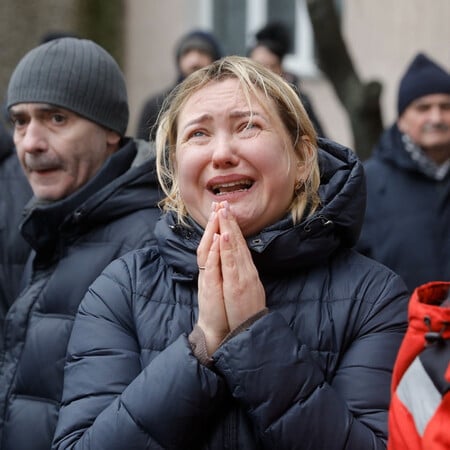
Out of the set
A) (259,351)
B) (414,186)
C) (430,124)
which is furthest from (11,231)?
(430,124)

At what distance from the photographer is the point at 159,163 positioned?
309cm

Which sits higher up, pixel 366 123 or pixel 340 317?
pixel 340 317

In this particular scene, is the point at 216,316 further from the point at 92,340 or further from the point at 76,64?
the point at 76,64

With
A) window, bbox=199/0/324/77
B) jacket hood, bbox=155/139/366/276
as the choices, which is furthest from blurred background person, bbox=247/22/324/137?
jacket hood, bbox=155/139/366/276

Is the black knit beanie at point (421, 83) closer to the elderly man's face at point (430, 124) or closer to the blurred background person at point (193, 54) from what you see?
the elderly man's face at point (430, 124)

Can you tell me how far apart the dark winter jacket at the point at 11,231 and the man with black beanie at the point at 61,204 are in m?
0.21

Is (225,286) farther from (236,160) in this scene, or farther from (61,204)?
(61,204)

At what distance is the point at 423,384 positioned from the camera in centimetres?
216

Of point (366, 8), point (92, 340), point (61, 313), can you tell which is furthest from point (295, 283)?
point (366, 8)

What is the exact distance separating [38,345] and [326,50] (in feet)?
13.6

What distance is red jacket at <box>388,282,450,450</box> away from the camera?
210 centimetres

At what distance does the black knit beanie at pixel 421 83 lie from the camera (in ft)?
19.0

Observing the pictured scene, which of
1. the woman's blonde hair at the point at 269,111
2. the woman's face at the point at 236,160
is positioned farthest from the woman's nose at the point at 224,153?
the woman's blonde hair at the point at 269,111

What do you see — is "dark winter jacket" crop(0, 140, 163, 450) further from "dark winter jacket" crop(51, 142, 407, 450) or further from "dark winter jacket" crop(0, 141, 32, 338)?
"dark winter jacket" crop(51, 142, 407, 450)
